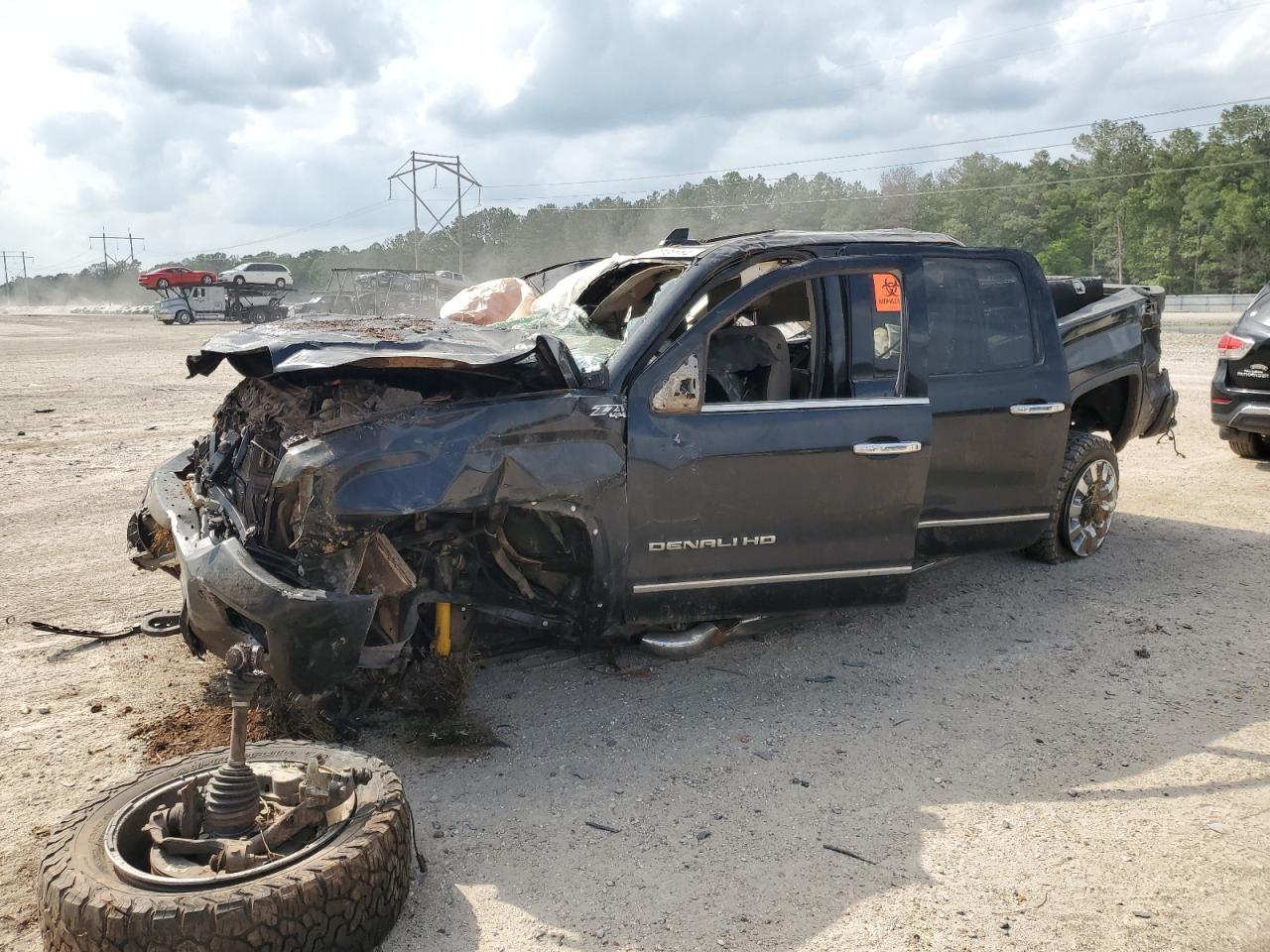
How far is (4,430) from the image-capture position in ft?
37.7

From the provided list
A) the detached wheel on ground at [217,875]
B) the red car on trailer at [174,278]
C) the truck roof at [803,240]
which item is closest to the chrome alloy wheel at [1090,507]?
the truck roof at [803,240]

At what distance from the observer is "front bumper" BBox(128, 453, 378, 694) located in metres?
3.54

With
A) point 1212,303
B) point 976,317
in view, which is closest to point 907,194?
point 1212,303

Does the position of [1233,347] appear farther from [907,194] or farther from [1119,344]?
[907,194]

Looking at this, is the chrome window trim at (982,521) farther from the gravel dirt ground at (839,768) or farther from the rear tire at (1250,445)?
the rear tire at (1250,445)

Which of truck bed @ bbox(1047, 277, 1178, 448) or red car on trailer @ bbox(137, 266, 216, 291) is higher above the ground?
red car on trailer @ bbox(137, 266, 216, 291)

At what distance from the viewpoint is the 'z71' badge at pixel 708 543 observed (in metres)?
4.34

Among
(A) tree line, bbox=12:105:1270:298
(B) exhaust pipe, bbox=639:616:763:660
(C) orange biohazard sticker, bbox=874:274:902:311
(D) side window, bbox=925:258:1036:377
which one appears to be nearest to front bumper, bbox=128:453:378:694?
(B) exhaust pipe, bbox=639:616:763:660

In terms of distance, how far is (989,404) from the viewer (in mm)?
5352

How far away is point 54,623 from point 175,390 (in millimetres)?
11107

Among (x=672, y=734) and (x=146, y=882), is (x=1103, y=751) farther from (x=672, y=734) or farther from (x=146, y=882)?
(x=146, y=882)

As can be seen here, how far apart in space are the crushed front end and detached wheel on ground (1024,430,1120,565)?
3.40 m

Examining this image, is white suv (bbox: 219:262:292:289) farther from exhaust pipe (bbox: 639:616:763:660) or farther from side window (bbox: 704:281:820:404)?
exhaust pipe (bbox: 639:616:763:660)

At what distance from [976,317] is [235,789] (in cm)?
412
